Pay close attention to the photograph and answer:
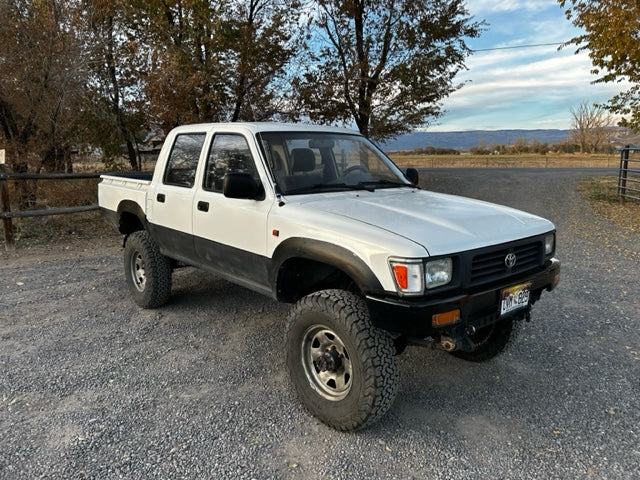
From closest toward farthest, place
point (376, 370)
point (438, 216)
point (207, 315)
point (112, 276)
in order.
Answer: point (376, 370) → point (438, 216) → point (207, 315) → point (112, 276)

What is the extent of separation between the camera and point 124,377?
3398 millimetres

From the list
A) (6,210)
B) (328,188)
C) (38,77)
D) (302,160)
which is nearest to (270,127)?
(302,160)

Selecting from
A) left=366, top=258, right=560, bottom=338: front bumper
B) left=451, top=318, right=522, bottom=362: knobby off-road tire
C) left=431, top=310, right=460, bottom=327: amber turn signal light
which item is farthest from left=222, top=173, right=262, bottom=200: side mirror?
left=451, top=318, right=522, bottom=362: knobby off-road tire

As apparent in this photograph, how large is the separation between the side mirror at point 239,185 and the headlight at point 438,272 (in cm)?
141

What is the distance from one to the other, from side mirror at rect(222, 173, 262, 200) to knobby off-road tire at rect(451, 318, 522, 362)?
2042 mm

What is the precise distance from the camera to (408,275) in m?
2.45

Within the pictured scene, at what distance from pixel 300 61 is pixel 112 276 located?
28.3 feet

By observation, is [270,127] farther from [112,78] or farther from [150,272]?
[112,78]

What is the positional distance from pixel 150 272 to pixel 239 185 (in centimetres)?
200

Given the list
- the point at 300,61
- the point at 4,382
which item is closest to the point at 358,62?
the point at 300,61

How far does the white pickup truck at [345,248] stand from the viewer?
8.37 feet

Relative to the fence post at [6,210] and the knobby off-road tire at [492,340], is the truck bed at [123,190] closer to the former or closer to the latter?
the fence post at [6,210]

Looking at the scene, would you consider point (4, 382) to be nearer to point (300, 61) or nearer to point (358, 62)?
point (300, 61)

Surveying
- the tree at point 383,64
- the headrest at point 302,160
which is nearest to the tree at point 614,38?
the tree at point 383,64
